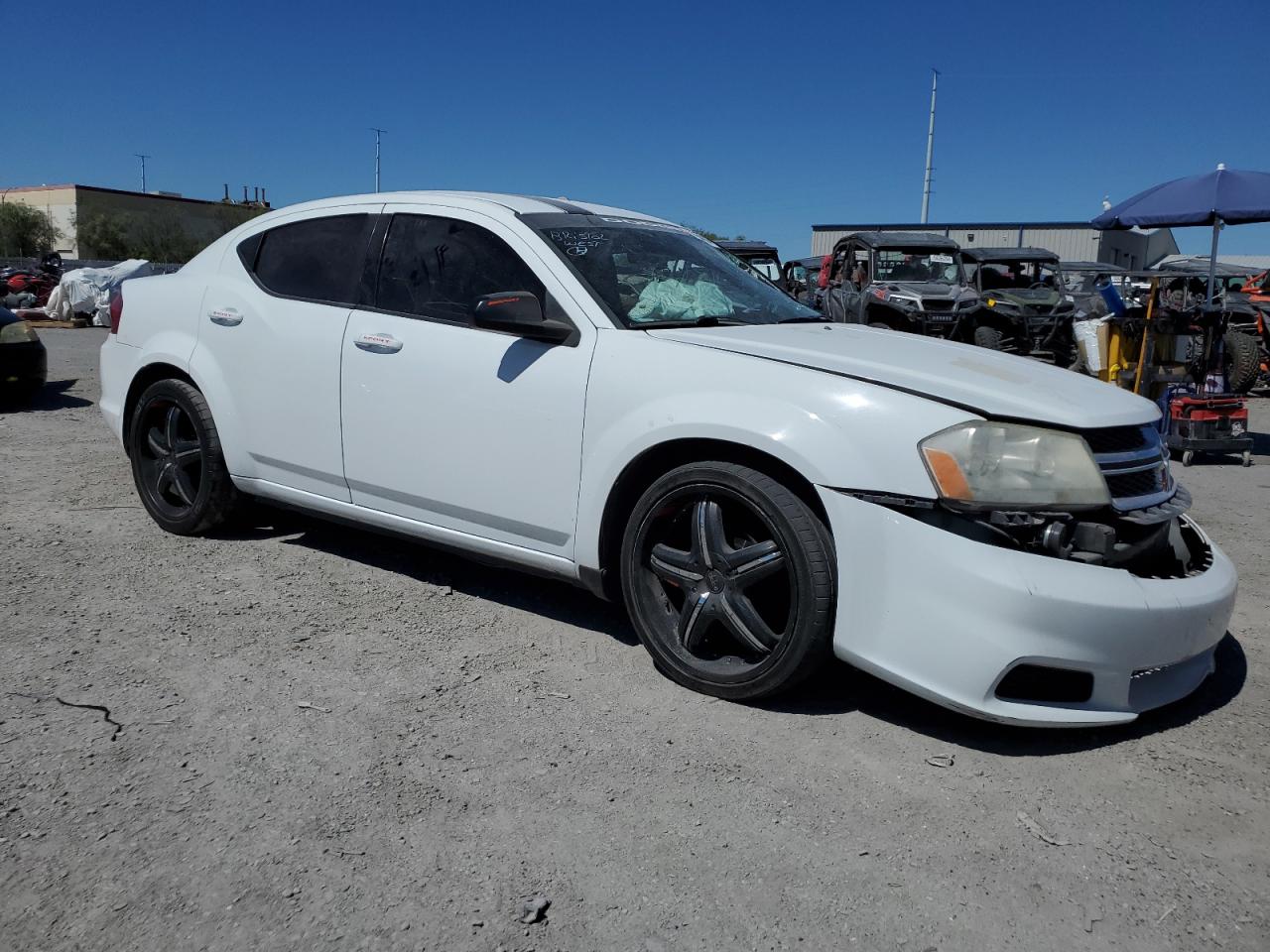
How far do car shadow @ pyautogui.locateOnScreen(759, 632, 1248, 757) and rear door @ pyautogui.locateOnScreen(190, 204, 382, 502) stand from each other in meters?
2.05

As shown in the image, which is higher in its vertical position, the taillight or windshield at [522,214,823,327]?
windshield at [522,214,823,327]

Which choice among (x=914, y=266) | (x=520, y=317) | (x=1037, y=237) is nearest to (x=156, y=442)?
(x=520, y=317)

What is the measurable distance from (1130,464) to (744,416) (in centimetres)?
115

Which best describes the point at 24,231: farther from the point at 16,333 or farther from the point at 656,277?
the point at 656,277

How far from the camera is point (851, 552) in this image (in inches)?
110

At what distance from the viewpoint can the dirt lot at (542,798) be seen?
2.08 metres

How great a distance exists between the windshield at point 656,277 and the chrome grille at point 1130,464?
137 cm

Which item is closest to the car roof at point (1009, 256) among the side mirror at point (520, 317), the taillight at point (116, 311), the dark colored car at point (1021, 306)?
the dark colored car at point (1021, 306)

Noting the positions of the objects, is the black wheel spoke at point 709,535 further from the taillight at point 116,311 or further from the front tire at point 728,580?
the taillight at point 116,311

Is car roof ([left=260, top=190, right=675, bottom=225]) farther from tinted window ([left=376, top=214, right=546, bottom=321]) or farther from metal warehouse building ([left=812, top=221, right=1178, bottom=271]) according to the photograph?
metal warehouse building ([left=812, top=221, right=1178, bottom=271])

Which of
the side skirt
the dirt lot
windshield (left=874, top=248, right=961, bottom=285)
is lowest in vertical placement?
the dirt lot

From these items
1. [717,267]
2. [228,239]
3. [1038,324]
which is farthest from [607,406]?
[1038,324]

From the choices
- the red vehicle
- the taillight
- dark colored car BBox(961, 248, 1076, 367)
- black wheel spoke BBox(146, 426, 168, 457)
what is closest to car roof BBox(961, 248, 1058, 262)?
dark colored car BBox(961, 248, 1076, 367)

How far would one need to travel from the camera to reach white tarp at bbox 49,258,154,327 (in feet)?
72.5
